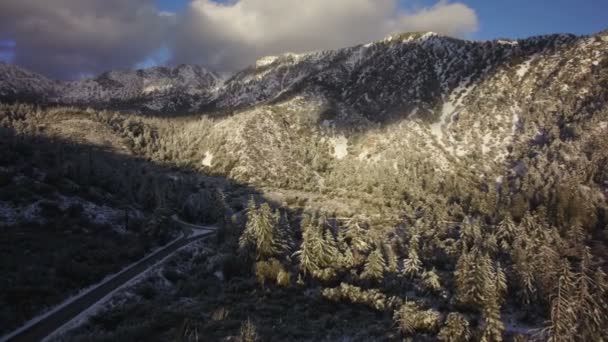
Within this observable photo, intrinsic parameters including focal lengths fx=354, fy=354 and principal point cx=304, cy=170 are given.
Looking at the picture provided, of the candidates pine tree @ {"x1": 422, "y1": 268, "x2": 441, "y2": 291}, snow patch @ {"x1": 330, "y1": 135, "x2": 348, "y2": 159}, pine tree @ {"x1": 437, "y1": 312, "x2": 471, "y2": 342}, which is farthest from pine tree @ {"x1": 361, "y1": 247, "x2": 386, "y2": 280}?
snow patch @ {"x1": 330, "y1": 135, "x2": 348, "y2": 159}

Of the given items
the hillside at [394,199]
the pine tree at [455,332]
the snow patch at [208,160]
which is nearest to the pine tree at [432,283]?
the hillside at [394,199]

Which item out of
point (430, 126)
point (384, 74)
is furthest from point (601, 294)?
point (384, 74)

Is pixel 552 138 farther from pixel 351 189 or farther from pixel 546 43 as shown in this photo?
pixel 546 43

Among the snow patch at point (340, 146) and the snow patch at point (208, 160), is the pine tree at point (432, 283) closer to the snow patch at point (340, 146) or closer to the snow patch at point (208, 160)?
the snow patch at point (340, 146)

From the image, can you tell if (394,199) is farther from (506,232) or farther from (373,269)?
(373,269)

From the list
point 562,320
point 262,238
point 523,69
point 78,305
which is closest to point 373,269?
point 262,238

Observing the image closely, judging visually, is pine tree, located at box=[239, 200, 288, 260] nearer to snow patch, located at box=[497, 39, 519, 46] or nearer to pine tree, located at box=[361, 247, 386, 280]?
pine tree, located at box=[361, 247, 386, 280]

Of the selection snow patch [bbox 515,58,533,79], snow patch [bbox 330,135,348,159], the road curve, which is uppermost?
snow patch [bbox 515,58,533,79]

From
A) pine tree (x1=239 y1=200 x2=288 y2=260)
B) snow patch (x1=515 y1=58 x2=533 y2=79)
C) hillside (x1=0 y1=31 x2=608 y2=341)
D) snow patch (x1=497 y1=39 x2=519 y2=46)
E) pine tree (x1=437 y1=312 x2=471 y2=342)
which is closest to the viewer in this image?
pine tree (x1=437 y1=312 x2=471 y2=342)
